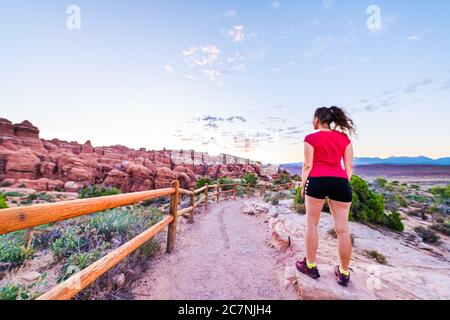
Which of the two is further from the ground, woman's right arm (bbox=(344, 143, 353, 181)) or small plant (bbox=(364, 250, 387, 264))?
woman's right arm (bbox=(344, 143, 353, 181))

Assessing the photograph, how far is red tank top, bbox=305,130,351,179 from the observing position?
2230 millimetres

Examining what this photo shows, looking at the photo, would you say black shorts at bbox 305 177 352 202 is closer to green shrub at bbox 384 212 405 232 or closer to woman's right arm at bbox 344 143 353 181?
woman's right arm at bbox 344 143 353 181

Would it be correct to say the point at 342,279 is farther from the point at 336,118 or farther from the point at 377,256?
the point at 377,256

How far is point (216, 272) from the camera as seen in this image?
3.13 meters

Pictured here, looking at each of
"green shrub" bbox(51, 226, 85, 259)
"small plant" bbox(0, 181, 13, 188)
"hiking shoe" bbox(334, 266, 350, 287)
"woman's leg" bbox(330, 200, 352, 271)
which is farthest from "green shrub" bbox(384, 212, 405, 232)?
"small plant" bbox(0, 181, 13, 188)

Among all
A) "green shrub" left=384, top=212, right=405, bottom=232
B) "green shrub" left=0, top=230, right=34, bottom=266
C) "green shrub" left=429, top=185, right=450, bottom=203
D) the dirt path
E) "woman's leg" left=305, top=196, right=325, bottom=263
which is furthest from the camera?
"green shrub" left=429, top=185, right=450, bottom=203

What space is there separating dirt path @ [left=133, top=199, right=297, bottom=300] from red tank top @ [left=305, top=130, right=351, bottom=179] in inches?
60.7

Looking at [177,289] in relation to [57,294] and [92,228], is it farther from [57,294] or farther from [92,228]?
[92,228]

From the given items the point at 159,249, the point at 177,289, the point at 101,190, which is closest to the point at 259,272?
the point at 177,289

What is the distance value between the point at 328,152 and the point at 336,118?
469 mm

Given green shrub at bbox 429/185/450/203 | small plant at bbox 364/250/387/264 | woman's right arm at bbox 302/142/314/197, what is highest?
woman's right arm at bbox 302/142/314/197

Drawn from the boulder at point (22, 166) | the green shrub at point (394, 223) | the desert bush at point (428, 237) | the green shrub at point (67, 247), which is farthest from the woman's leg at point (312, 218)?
the boulder at point (22, 166)
